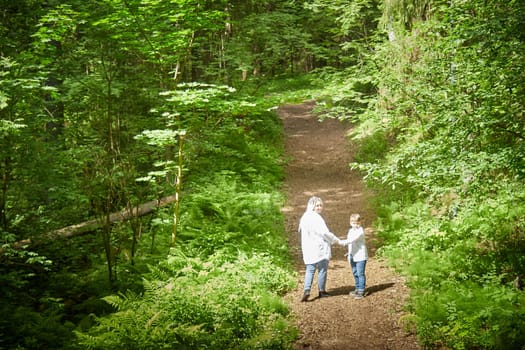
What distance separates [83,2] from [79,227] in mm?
5174

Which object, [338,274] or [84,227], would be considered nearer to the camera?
[338,274]

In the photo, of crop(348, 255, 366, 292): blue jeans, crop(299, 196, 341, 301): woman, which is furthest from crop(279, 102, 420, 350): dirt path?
crop(299, 196, 341, 301): woman

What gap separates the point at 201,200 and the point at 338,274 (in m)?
4.25

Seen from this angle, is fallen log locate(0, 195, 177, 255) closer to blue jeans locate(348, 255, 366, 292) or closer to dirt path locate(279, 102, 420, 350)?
dirt path locate(279, 102, 420, 350)

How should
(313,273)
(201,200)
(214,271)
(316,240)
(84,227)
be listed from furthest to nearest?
(201,200) < (84,227) < (214,271) < (313,273) < (316,240)

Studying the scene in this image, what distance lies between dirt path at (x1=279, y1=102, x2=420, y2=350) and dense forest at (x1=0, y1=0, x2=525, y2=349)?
0.37 meters

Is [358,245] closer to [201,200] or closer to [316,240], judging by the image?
[316,240]

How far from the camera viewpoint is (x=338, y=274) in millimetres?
9148

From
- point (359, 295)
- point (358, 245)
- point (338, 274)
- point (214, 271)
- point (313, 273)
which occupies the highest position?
point (358, 245)

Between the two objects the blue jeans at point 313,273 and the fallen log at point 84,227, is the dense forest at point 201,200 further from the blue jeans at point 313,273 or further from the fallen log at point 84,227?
the blue jeans at point 313,273

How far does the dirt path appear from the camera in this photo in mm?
6574

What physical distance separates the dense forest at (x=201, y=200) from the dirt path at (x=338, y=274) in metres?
0.37

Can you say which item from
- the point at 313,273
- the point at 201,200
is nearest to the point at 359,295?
the point at 313,273

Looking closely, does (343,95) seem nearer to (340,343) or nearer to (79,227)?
(340,343)
